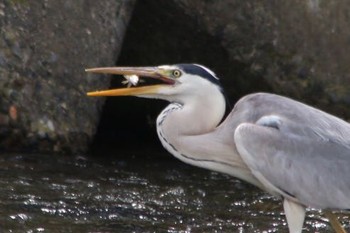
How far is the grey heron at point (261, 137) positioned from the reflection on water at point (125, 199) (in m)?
0.56

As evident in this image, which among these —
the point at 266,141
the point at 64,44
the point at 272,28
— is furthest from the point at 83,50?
the point at 266,141

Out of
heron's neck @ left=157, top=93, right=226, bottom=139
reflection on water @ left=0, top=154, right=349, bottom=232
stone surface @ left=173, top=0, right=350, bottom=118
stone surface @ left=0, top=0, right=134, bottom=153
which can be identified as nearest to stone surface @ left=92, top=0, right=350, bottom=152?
stone surface @ left=173, top=0, right=350, bottom=118

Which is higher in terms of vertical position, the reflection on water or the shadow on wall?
the shadow on wall

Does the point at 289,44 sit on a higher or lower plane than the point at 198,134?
higher

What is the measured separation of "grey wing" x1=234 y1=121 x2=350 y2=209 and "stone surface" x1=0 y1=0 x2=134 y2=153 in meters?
1.93

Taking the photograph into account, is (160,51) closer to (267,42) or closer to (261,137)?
(267,42)

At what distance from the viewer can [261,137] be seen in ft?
22.2

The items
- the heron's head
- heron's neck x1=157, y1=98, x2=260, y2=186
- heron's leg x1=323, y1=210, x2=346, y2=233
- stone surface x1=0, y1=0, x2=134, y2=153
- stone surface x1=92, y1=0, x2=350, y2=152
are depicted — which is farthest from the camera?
stone surface x1=92, y1=0, x2=350, y2=152

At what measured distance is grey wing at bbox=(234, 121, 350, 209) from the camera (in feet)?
22.2

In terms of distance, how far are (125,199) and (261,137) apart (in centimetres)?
127

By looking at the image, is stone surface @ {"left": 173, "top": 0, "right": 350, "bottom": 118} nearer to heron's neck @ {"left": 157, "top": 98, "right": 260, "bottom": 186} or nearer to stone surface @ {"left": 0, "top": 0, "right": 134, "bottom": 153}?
stone surface @ {"left": 0, "top": 0, "right": 134, "bottom": 153}

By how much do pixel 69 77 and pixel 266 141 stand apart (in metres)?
2.07

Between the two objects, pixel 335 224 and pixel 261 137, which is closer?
pixel 261 137

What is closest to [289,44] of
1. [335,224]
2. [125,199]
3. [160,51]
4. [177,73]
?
[160,51]
